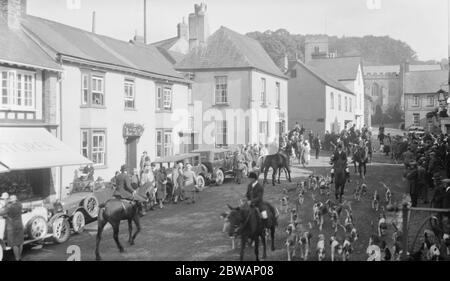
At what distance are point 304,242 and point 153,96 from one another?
1135 centimetres

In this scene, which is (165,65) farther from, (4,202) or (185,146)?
(4,202)

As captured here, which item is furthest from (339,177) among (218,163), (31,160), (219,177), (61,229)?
(31,160)

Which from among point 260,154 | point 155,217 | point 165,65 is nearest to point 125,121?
point 155,217

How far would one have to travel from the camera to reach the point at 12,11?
44.0 ft

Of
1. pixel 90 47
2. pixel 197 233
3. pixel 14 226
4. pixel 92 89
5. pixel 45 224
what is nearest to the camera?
pixel 14 226

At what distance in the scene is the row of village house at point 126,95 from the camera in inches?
477

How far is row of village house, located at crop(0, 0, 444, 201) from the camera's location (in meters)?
12.1

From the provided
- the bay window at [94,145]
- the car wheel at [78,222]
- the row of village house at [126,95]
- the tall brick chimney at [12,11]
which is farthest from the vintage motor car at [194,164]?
the tall brick chimney at [12,11]

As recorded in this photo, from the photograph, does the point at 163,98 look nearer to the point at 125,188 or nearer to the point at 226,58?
the point at 226,58

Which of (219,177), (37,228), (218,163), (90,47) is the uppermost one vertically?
(90,47)

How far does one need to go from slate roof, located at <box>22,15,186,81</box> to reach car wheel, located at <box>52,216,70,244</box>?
466cm

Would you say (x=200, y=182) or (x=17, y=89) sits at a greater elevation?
(x=17, y=89)

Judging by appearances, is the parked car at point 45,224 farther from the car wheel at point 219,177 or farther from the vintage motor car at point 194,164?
the car wheel at point 219,177

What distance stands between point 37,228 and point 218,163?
798 cm
